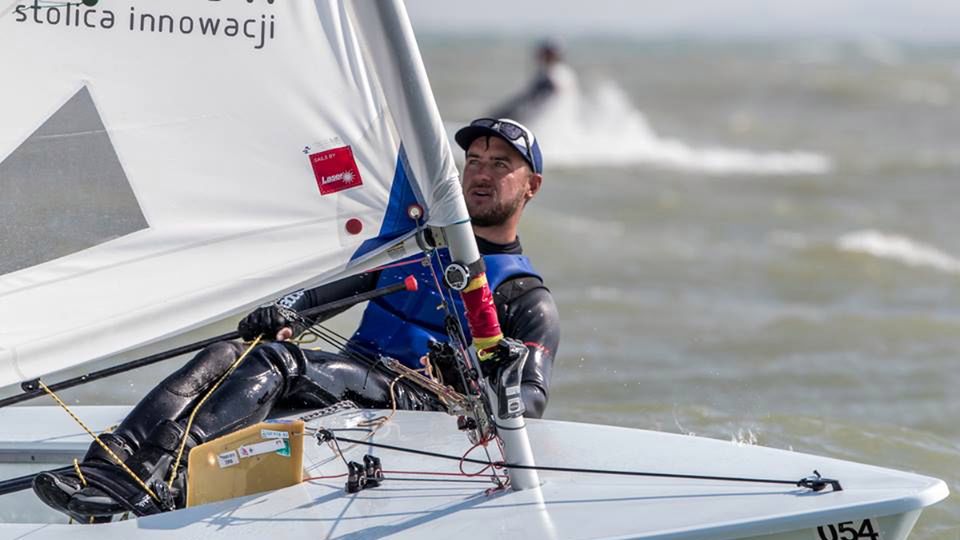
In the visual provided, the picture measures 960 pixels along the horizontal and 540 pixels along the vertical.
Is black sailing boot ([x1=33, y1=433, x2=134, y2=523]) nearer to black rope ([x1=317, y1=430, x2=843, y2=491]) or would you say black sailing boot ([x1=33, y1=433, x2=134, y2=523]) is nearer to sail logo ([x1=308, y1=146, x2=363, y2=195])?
black rope ([x1=317, y1=430, x2=843, y2=491])

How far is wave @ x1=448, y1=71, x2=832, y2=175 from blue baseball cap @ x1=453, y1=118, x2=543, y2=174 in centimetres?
1056

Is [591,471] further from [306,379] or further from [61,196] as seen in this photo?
[61,196]

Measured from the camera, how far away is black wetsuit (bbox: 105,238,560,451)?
112 inches

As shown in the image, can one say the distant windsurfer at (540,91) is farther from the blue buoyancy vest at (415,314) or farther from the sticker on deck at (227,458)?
the sticker on deck at (227,458)

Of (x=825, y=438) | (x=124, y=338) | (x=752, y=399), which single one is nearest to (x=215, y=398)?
(x=124, y=338)

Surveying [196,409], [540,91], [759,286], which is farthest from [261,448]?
[540,91]

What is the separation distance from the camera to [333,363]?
10.3ft

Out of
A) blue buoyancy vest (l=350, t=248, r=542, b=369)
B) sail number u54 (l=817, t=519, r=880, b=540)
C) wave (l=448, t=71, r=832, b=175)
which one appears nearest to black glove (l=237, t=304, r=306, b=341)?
blue buoyancy vest (l=350, t=248, r=542, b=369)

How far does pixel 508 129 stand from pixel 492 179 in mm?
123

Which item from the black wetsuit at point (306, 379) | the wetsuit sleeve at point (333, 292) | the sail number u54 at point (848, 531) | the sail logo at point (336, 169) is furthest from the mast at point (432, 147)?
Result: the wetsuit sleeve at point (333, 292)

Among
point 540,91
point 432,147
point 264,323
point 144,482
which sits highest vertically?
point 540,91

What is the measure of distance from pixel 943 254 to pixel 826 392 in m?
3.79

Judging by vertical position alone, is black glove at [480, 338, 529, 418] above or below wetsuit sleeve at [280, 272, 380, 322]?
below

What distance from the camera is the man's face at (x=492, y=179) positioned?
334 cm
